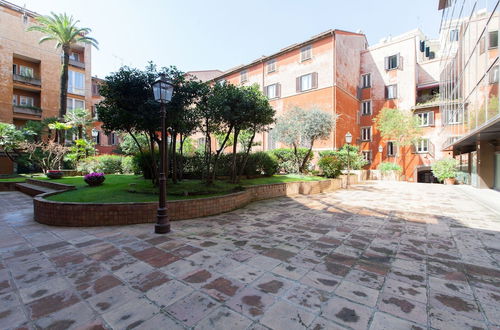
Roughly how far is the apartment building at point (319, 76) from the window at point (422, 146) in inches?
223

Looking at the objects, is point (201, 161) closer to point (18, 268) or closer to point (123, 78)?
point (123, 78)

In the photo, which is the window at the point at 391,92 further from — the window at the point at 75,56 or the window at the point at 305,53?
the window at the point at 75,56

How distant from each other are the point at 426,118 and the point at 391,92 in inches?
173

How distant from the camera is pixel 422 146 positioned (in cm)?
A: 2247

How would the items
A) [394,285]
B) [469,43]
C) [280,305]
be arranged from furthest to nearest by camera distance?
[469,43]
[394,285]
[280,305]

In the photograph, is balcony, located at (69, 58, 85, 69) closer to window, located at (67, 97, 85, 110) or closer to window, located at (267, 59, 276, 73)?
window, located at (67, 97, 85, 110)

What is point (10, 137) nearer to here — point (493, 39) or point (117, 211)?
point (117, 211)

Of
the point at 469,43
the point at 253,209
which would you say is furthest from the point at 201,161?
the point at 469,43

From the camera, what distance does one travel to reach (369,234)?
496cm

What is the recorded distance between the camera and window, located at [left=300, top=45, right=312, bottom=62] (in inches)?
824

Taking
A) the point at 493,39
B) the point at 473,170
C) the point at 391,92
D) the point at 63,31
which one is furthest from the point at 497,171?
the point at 63,31

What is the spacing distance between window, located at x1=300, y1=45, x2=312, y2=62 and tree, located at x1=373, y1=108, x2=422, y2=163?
947 cm

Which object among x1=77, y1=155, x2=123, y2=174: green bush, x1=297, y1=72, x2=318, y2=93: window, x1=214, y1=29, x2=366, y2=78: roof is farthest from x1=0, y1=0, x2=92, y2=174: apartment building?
x1=297, y1=72, x2=318, y2=93: window

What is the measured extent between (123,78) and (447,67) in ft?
71.7
